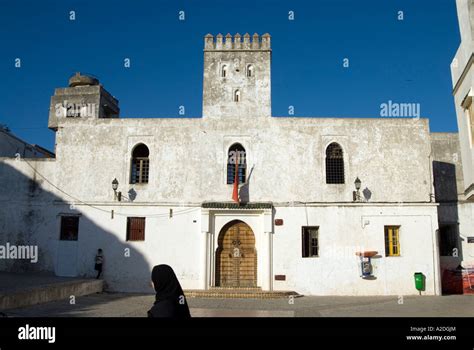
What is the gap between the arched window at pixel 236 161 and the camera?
19.9 meters

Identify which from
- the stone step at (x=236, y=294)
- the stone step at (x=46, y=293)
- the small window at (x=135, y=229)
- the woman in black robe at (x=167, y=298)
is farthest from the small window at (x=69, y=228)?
the woman in black robe at (x=167, y=298)

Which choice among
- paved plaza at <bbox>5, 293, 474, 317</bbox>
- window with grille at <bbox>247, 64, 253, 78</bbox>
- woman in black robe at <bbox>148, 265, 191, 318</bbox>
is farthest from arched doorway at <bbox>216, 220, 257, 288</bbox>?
woman in black robe at <bbox>148, 265, 191, 318</bbox>

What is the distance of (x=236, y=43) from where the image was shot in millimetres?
21438

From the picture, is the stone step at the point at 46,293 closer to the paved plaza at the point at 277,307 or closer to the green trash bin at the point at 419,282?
the paved plaza at the point at 277,307

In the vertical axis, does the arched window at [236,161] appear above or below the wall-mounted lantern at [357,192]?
above

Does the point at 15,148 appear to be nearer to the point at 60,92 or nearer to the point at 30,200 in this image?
the point at 30,200

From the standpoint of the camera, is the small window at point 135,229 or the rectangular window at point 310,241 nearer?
the rectangular window at point 310,241

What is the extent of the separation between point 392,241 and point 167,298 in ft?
50.7

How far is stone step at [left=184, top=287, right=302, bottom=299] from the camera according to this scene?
17.7 m

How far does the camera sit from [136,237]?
19578 millimetres

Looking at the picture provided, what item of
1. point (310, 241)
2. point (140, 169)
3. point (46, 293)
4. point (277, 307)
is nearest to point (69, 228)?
point (140, 169)

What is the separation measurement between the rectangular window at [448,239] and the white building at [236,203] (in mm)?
1037

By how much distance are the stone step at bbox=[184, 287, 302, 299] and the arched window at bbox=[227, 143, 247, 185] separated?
14.8ft
